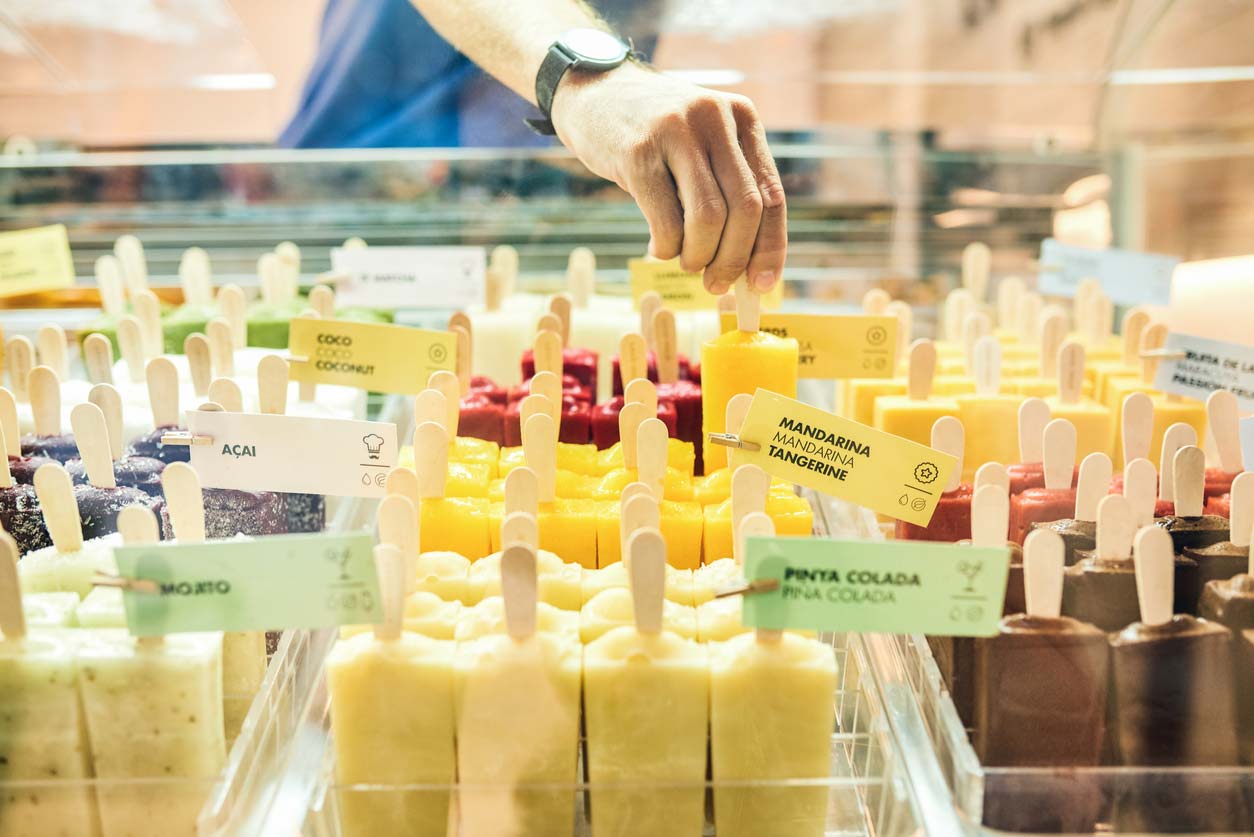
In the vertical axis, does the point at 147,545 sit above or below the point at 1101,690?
above

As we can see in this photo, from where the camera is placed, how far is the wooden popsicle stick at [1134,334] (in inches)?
78.9

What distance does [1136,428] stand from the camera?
1553 millimetres

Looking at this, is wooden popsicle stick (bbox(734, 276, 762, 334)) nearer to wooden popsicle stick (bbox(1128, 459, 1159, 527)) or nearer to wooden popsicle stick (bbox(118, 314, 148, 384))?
wooden popsicle stick (bbox(1128, 459, 1159, 527))

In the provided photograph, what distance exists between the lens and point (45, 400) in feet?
5.35

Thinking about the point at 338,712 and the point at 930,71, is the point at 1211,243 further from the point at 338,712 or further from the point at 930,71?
the point at 338,712

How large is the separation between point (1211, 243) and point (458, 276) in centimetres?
175

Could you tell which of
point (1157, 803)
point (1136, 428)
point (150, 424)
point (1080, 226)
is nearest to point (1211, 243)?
point (1080, 226)

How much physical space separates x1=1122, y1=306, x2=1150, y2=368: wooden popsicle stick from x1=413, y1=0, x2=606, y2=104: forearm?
3.51ft

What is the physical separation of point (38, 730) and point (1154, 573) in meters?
1.09

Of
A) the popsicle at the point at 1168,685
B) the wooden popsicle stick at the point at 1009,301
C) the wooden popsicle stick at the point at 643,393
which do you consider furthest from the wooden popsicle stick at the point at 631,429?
the wooden popsicle stick at the point at 1009,301

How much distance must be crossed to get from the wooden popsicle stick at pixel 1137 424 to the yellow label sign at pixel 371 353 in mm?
987

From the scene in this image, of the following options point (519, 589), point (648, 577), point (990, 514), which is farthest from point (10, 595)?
point (990, 514)

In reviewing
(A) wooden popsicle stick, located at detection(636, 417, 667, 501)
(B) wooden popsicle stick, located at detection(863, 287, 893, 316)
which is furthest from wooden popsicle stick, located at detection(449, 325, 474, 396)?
(B) wooden popsicle stick, located at detection(863, 287, 893, 316)

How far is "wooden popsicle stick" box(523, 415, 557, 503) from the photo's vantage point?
141 centimetres
